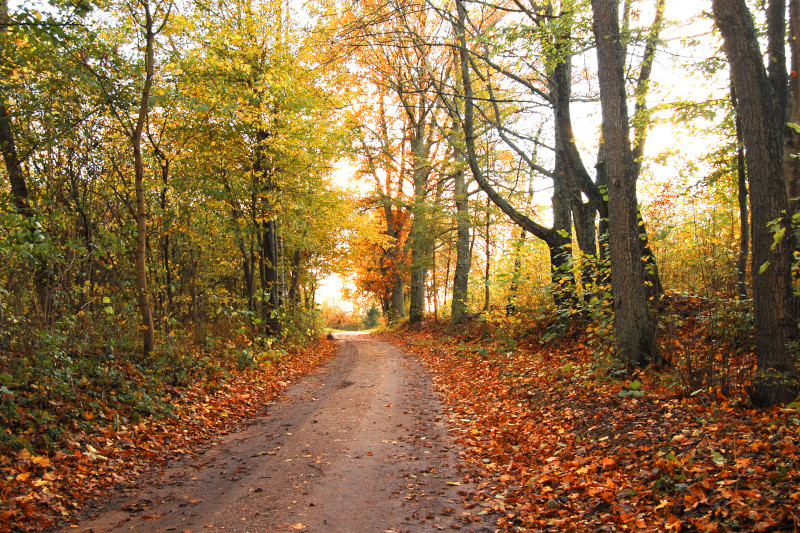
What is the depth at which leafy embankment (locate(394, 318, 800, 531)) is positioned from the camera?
3653 mm

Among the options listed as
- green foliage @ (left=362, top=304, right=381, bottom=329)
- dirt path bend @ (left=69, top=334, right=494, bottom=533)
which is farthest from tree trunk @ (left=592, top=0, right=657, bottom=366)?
green foliage @ (left=362, top=304, right=381, bottom=329)

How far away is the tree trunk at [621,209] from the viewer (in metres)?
7.40

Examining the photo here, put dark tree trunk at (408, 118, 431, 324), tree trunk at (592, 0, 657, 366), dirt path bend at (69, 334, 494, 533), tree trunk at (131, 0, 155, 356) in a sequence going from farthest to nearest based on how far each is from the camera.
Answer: dark tree trunk at (408, 118, 431, 324) < tree trunk at (131, 0, 155, 356) < tree trunk at (592, 0, 657, 366) < dirt path bend at (69, 334, 494, 533)

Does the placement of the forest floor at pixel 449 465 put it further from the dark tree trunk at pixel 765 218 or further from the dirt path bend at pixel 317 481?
the dark tree trunk at pixel 765 218

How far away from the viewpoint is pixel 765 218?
504cm

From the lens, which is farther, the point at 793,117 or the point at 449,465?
the point at 793,117

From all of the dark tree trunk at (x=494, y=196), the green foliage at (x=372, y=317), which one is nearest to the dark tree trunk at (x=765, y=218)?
the dark tree trunk at (x=494, y=196)

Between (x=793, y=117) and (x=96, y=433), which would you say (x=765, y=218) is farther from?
(x=96, y=433)

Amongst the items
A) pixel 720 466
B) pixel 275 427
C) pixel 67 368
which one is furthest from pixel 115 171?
pixel 720 466

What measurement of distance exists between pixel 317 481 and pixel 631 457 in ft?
11.0

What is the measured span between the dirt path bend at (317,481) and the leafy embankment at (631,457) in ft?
1.77

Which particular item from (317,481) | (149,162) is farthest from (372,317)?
(317,481)

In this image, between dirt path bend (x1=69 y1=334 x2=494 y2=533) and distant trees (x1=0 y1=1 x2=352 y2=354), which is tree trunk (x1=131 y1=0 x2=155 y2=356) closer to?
distant trees (x1=0 y1=1 x2=352 y2=354)

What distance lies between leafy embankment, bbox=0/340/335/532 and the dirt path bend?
366 mm
